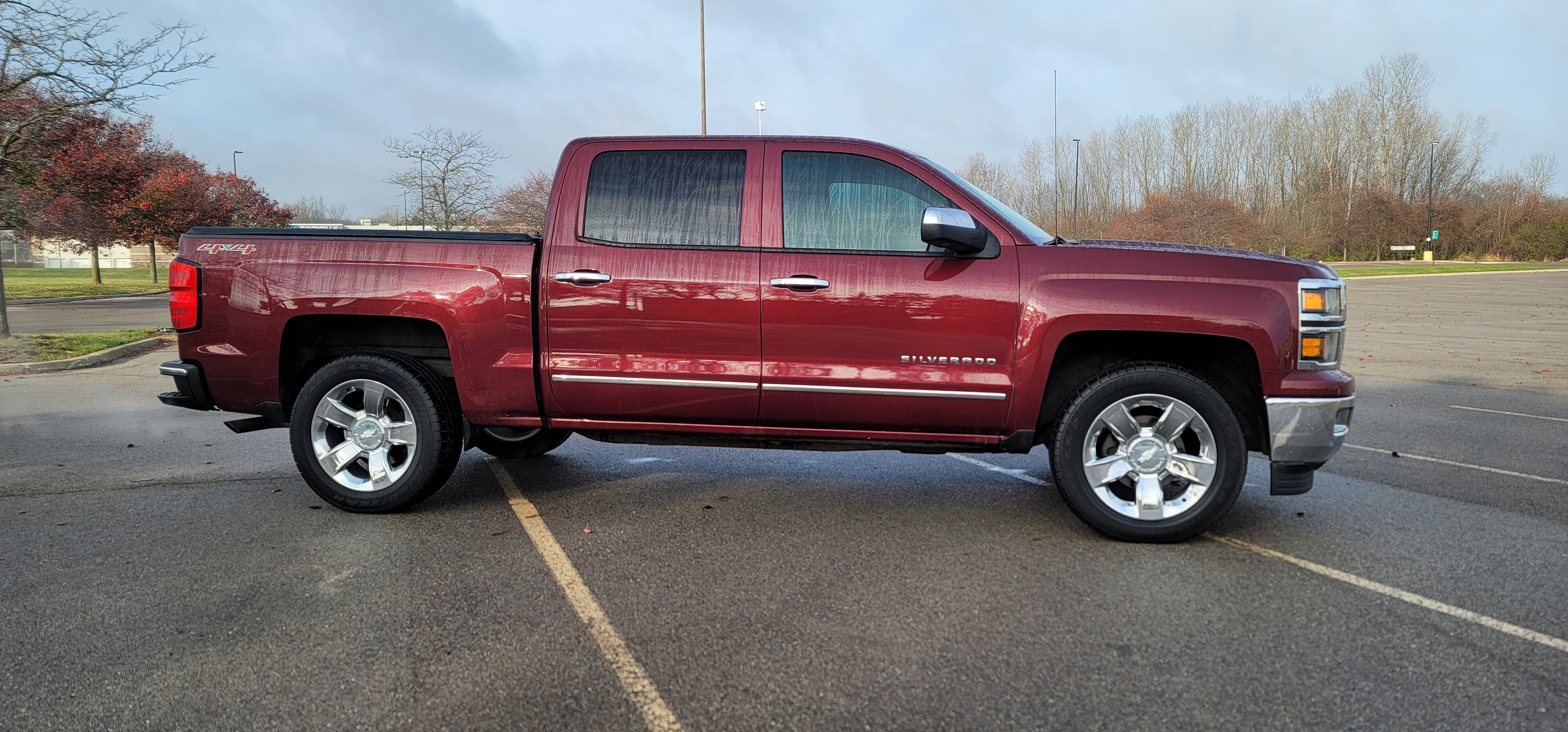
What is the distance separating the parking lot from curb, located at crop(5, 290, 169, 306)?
23.8 m

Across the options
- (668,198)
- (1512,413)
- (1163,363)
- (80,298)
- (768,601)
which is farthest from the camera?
(80,298)

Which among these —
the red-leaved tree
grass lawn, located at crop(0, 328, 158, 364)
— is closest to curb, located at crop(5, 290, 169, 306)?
the red-leaved tree

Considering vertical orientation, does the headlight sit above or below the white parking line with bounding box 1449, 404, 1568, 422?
above

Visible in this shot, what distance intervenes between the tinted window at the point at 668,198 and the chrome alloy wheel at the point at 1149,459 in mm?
1994

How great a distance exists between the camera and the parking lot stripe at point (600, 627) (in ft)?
9.10

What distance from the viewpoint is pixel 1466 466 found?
6.22 metres

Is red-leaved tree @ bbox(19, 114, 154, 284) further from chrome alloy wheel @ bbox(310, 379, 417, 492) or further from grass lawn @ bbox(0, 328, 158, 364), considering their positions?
chrome alloy wheel @ bbox(310, 379, 417, 492)

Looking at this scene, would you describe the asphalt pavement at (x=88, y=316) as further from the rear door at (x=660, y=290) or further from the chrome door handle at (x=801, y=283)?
the chrome door handle at (x=801, y=283)

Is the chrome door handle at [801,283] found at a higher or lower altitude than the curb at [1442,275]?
lower

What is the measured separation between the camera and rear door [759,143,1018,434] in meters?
4.47

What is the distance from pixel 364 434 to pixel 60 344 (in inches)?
498

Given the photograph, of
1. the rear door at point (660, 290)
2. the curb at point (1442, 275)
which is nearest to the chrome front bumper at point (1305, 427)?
the rear door at point (660, 290)

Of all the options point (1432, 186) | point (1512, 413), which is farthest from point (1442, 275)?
point (1512, 413)

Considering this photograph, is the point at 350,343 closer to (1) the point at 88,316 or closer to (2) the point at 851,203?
(2) the point at 851,203
